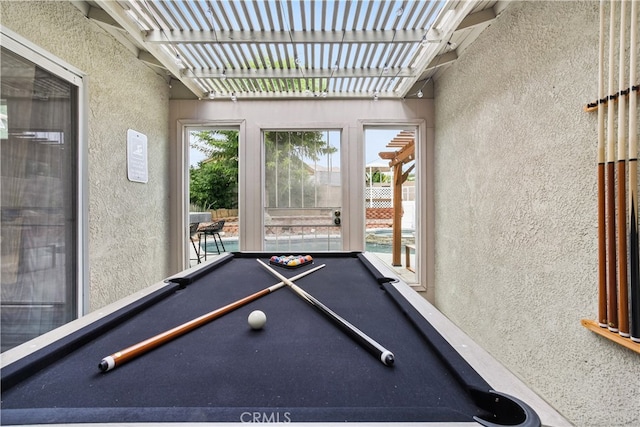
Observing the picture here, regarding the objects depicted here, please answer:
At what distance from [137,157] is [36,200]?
108 centimetres

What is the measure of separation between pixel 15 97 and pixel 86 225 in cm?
90

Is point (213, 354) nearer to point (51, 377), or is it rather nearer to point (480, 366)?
point (51, 377)

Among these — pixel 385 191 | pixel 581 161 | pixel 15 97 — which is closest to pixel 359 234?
pixel 581 161

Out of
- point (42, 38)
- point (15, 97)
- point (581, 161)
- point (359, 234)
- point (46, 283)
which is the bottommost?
point (46, 283)

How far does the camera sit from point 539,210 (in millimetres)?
1685

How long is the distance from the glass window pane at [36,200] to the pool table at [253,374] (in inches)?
38.0

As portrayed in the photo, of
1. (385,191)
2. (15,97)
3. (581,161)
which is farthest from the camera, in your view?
(385,191)

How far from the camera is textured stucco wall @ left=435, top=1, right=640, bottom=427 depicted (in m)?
1.36

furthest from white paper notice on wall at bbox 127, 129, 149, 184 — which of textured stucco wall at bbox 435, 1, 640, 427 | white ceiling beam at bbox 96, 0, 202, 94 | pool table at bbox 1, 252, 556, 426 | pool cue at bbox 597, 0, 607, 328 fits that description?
pool cue at bbox 597, 0, 607, 328

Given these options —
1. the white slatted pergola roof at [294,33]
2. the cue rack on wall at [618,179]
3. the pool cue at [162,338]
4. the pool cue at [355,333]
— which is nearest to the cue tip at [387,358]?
the pool cue at [355,333]

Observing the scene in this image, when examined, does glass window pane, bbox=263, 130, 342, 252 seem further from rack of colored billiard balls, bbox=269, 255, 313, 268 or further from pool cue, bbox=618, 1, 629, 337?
pool cue, bbox=618, 1, 629, 337

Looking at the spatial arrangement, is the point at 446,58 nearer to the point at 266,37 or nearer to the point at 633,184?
the point at 266,37

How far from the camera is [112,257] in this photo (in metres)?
2.33

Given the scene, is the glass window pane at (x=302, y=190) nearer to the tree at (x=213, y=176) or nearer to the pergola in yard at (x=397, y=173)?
the pergola in yard at (x=397, y=173)
